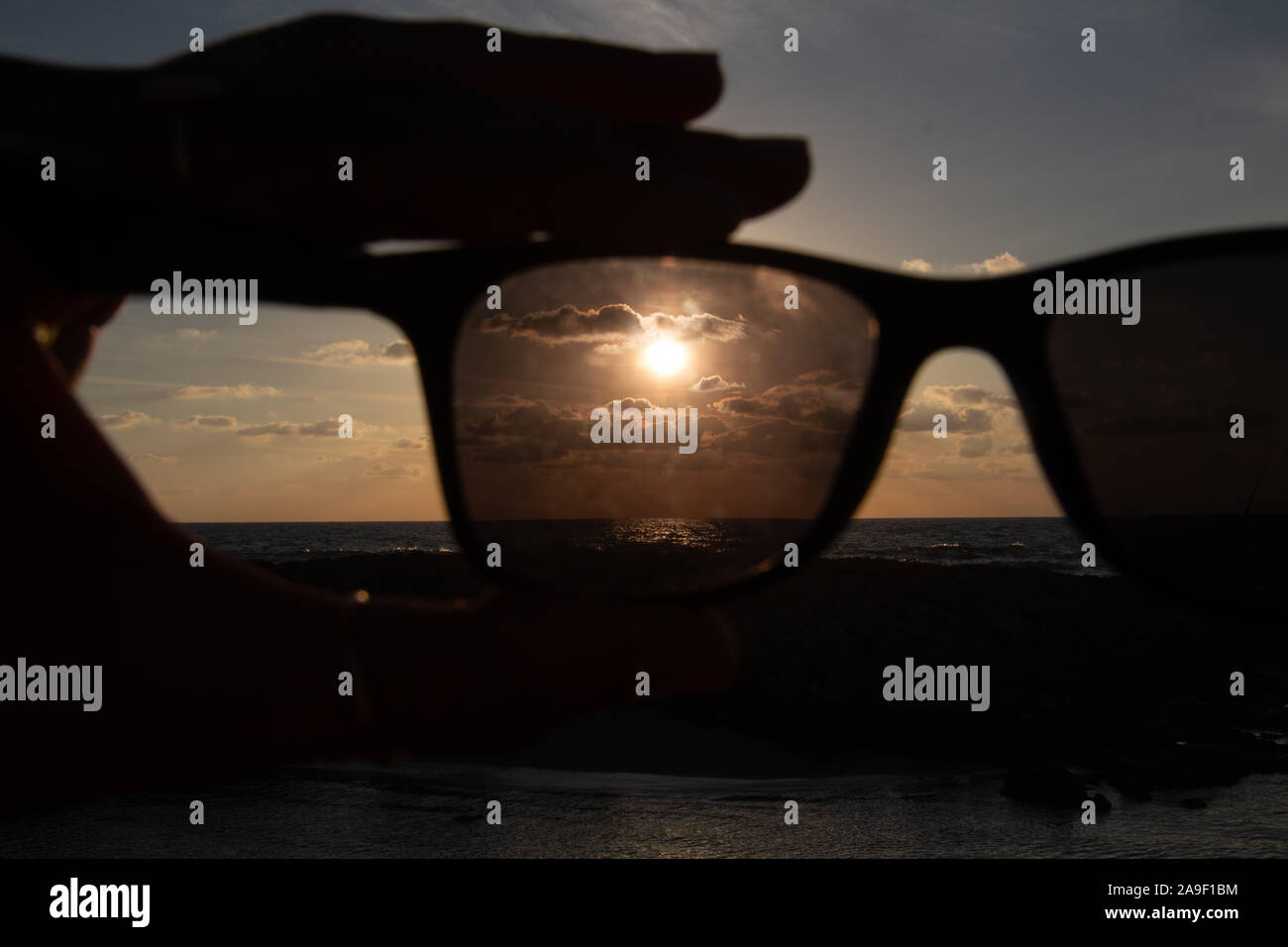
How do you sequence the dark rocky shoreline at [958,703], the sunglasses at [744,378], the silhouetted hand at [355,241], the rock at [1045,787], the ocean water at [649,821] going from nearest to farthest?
the silhouetted hand at [355,241] → the sunglasses at [744,378] → the ocean water at [649,821] → the rock at [1045,787] → the dark rocky shoreline at [958,703]

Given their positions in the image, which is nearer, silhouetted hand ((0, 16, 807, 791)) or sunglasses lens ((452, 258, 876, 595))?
silhouetted hand ((0, 16, 807, 791))

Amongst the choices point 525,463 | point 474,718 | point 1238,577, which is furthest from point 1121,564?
point 474,718

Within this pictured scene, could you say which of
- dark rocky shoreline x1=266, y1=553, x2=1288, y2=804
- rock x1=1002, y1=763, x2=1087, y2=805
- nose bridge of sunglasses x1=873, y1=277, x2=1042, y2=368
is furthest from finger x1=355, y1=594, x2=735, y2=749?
rock x1=1002, y1=763, x2=1087, y2=805

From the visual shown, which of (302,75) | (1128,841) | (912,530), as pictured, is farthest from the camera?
(912,530)

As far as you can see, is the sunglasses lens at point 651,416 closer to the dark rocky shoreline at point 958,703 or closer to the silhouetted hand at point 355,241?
the silhouetted hand at point 355,241

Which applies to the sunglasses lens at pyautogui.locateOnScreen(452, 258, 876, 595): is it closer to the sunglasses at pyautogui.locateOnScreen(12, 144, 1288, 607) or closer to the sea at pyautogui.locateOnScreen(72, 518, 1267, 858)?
the sunglasses at pyautogui.locateOnScreen(12, 144, 1288, 607)

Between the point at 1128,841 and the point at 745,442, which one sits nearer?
the point at 745,442

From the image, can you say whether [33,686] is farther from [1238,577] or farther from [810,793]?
[810,793]

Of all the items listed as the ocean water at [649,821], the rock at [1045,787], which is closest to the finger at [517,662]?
the ocean water at [649,821]
